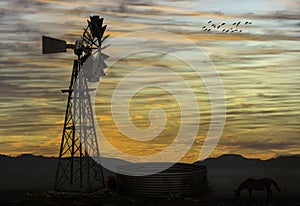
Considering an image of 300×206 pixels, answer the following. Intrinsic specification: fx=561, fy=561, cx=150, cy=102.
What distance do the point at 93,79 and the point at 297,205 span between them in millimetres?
18996

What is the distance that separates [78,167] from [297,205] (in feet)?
59.9

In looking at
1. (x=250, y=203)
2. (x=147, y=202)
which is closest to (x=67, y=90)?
(x=147, y=202)

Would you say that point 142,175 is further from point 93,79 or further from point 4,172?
point 4,172

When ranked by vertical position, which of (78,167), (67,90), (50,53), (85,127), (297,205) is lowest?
(297,205)

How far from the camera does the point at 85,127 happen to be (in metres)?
43.9

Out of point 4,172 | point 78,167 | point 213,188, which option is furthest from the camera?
point 4,172

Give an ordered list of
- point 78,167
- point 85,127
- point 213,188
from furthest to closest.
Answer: point 213,188 < point 78,167 < point 85,127

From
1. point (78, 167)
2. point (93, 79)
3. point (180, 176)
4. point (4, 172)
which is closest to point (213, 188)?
point (180, 176)

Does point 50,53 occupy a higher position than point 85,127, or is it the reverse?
point 50,53

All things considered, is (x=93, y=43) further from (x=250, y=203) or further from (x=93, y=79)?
(x=250, y=203)

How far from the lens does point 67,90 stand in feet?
147

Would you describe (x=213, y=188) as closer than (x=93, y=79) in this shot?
No

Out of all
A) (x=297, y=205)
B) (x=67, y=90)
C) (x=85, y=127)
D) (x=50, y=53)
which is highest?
(x=50, y=53)

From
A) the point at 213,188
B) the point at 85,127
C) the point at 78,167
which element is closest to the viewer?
the point at 85,127
